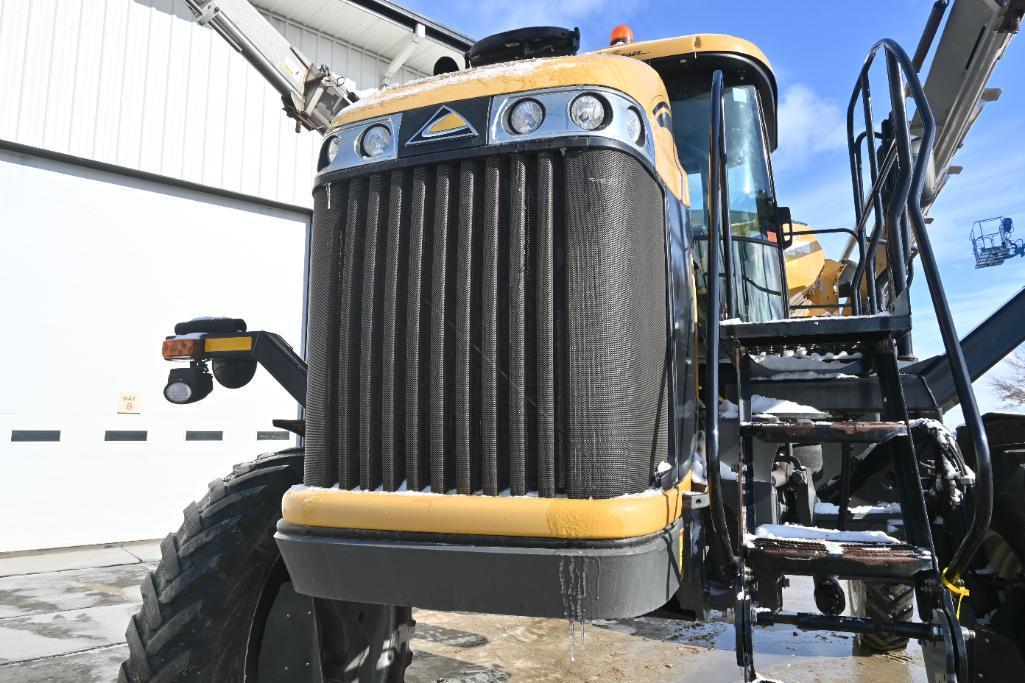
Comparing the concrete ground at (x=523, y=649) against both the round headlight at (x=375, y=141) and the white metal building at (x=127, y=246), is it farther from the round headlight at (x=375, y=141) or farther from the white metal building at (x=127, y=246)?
the round headlight at (x=375, y=141)

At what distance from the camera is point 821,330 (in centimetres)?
224

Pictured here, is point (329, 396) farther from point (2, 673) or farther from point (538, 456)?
point (2, 673)

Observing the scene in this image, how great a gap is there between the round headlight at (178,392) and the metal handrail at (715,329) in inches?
92.8

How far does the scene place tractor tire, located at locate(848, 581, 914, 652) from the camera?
4234mm

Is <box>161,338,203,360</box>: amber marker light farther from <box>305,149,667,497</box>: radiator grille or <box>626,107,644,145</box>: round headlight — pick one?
<box>626,107,644,145</box>: round headlight

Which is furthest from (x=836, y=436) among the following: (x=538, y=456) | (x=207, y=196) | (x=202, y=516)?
(x=207, y=196)

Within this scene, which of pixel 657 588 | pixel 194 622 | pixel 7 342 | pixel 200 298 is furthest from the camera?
pixel 200 298

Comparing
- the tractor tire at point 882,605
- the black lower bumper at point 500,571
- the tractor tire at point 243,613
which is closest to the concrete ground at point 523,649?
the tractor tire at point 882,605

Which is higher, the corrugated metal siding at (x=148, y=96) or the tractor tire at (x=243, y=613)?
the corrugated metal siding at (x=148, y=96)

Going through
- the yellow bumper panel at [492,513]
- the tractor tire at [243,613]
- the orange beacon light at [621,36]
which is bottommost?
the tractor tire at [243,613]

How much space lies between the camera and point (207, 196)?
928cm

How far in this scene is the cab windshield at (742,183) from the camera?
3.03 meters

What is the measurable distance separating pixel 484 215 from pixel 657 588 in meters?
1.10

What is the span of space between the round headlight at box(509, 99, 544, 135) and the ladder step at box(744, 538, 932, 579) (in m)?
1.32
